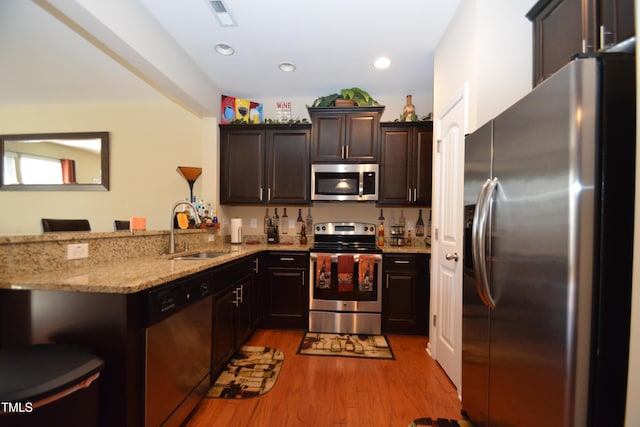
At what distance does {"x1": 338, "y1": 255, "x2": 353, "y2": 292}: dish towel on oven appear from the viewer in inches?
105

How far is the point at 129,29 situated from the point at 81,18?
297mm

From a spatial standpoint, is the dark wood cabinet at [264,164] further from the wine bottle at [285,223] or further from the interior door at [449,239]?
the interior door at [449,239]

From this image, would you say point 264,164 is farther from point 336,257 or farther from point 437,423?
point 437,423

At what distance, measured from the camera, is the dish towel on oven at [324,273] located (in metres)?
2.70

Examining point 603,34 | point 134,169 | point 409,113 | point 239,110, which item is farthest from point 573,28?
point 134,169

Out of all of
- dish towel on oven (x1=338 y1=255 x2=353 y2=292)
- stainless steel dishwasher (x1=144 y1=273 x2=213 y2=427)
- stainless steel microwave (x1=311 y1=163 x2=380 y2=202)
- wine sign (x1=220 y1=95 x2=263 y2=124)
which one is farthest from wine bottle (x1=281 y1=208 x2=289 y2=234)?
stainless steel dishwasher (x1=144 y1=273 x2=213 y2=427)

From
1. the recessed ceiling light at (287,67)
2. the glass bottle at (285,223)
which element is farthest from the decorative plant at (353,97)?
the glass bottle at (285,223)

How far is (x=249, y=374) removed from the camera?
196cm

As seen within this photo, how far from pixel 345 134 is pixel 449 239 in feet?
5.39

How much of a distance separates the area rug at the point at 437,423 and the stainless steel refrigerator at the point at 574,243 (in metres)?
0.65

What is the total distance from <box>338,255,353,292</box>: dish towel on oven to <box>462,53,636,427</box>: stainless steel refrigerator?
1.71m

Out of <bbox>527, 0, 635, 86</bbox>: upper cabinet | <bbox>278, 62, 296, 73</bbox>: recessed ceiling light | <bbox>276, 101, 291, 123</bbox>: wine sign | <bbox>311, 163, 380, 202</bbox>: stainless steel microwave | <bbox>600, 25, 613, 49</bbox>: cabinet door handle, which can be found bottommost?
<bbox>311, 163, 380, 202</bbox>: stainless steel microwave

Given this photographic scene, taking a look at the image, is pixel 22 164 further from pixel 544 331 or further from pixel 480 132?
pixel 544 331

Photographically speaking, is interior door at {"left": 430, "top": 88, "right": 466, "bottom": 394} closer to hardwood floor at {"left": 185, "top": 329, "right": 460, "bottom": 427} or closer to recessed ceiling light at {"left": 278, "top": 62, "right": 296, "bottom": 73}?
hardwood floor at {"left": 185, "top": 329, "right": 460, "bottom": 427}
